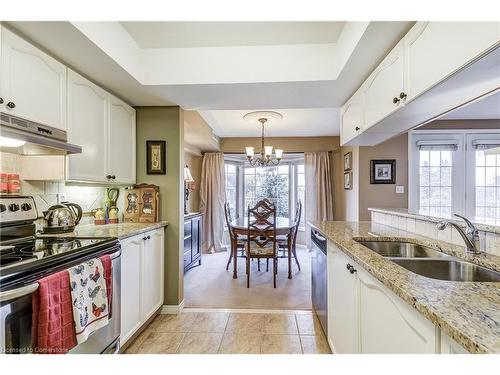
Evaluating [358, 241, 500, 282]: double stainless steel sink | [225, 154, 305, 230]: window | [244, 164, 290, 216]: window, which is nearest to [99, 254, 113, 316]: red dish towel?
[358, 241, 500, 282]: double stainless steel sink

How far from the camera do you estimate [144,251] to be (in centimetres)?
219

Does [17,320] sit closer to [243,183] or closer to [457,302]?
[457,302]

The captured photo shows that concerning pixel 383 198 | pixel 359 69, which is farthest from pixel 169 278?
pixel 383 198

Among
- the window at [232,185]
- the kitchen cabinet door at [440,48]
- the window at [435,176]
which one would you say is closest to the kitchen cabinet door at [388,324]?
the kitchen cabinet door at [440,48]

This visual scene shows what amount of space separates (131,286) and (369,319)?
1.68 meters

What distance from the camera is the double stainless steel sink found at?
1139 millimetres

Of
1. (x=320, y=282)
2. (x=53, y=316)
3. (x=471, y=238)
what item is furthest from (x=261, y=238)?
(x=53, y=316)

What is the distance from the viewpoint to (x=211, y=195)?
529cm

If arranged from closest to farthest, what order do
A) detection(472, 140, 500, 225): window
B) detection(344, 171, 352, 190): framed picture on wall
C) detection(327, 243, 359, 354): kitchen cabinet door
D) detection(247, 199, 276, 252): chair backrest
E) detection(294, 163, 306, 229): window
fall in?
detection(327, 243, 359, 354): kitchen cabinet door → detection(247, 199, 276, 252): chair backrest → detection(472, 140, 500, 225): window → detection(344, 171, 352, 190): framed picture on wall → detection(294, 163, 306, 229): window

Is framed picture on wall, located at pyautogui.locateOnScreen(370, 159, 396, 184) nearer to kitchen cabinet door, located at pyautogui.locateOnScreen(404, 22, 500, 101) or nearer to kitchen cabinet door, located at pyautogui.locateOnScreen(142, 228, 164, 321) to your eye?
kitchen cabinet door, located at pyautogui.locateOnScreen(404, 22, 500, 101)

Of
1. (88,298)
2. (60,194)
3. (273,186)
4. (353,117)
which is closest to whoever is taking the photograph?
(88,298)

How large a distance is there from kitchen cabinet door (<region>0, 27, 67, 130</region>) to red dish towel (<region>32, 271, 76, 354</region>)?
97 cm

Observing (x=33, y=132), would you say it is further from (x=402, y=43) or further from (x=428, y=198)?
(x=428, y=198)
